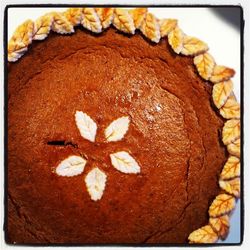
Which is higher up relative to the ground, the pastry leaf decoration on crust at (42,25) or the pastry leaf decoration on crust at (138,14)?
the pastry leaf decoration on crust at (138,14)

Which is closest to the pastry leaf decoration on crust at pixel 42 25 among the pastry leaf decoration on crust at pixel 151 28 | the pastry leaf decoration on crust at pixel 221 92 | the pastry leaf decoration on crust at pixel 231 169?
the pastry leaf decoration on crust at pixel 151 28

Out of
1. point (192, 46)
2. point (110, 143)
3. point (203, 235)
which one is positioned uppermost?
point (192, 46)

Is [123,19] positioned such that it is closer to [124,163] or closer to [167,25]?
[167,25]

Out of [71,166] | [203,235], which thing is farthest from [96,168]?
[203,235]

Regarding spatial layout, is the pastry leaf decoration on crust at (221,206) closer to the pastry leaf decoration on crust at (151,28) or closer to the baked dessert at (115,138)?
the baked dessert at (115,138)

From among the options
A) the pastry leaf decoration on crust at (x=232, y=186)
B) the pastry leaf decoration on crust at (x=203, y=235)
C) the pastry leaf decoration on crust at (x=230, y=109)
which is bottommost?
the pastry leaf decoration on crust at (x=203, y=235)

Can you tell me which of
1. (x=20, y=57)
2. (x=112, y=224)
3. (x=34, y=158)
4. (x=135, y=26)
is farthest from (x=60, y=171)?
(x=135, y=26)

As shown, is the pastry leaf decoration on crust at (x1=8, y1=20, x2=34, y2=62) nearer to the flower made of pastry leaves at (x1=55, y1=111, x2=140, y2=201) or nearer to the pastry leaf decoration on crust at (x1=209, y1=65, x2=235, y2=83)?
the flower made of pastry leaves at (x1=55, y1=111, x2=140, y2=201)
